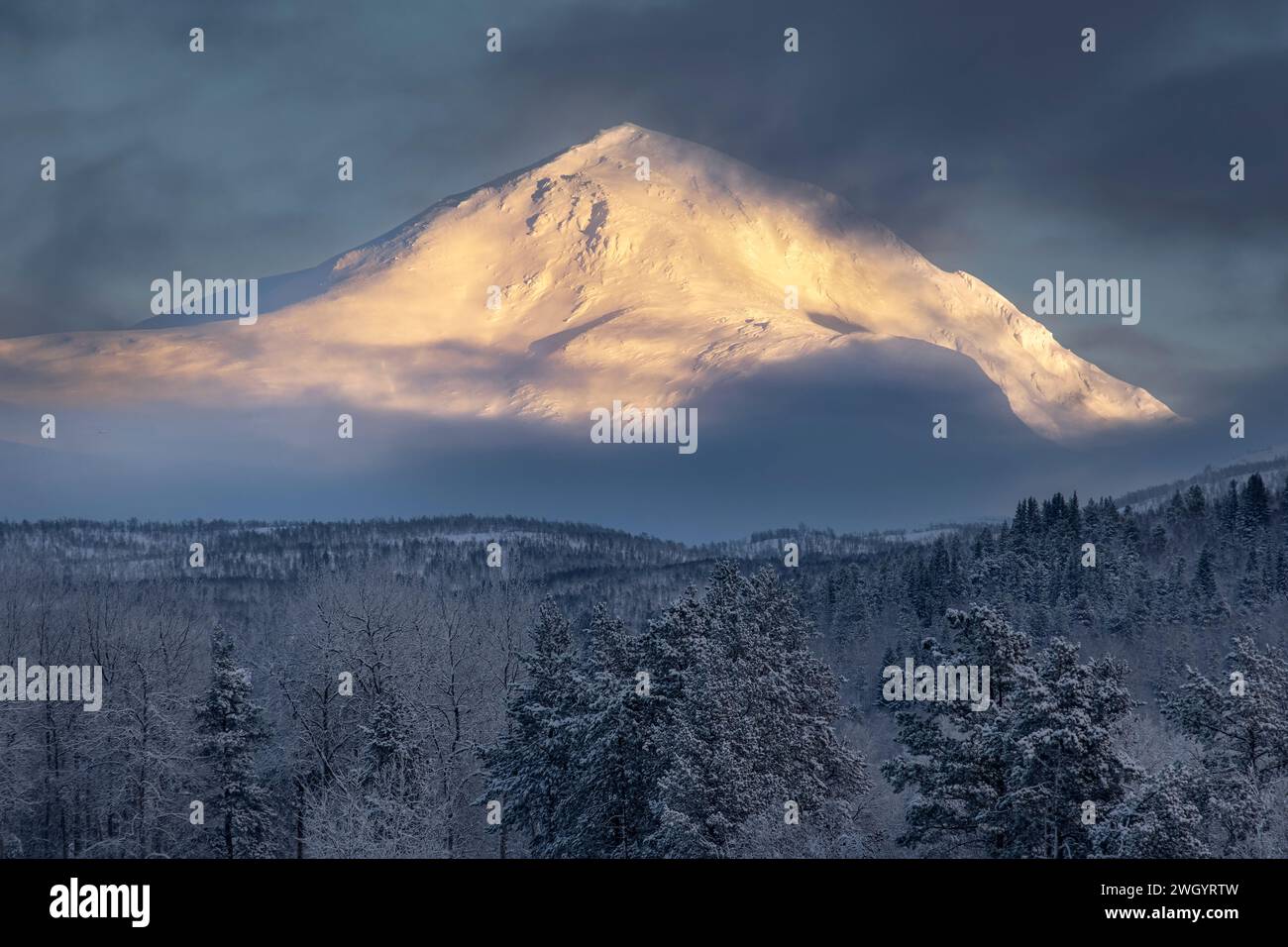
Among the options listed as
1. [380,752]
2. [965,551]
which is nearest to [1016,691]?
[380,752]

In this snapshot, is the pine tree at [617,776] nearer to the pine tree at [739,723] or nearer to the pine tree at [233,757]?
the pine tree at [739,723]

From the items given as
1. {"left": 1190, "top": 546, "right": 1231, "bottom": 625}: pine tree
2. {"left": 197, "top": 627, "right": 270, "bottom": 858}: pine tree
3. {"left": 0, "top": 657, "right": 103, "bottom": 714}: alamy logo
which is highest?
{"left": 1190, "top": 546, "right": 1231, "bottom": 625}: pine tree

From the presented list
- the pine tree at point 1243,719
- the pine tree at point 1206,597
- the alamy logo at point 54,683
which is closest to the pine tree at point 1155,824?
the pine tree at point 1243,719

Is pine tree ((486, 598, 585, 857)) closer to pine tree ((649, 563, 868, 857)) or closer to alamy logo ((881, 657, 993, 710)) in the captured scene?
pine tree ((649, 563, 868, 857))

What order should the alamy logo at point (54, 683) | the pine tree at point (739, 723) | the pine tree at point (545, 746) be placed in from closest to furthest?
the pine tree at point (739, 723) → the pine tree at point (545, 746) → the alamy logo at point (54, 683)

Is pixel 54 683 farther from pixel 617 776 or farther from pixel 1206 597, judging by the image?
pixel 1206 597
